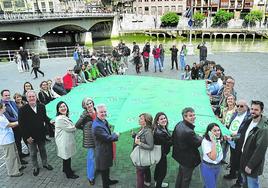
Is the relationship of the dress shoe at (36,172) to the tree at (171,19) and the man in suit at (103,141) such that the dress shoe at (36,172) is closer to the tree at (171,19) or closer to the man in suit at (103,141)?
the man in suit at (103,141)

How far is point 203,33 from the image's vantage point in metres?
60.1

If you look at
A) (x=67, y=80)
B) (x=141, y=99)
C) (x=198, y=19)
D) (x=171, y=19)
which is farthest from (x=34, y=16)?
(x=198, y=19)

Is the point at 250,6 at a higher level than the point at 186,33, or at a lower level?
higher

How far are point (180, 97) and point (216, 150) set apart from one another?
2.02m

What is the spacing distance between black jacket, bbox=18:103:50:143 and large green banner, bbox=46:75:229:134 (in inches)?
16.9

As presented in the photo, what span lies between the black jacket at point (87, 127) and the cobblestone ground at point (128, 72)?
0.97 meters

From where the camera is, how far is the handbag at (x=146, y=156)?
459cm

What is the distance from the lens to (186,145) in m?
4.30

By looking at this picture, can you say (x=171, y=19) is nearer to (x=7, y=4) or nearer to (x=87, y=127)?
(x=7, y=4)

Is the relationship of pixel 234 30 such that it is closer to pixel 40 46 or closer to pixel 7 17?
pixel 40 46

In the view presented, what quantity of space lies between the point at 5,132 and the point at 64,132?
4.07 feet

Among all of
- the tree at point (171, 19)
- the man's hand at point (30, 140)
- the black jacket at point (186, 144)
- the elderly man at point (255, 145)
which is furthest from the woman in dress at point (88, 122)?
the tree at point (171, 19)

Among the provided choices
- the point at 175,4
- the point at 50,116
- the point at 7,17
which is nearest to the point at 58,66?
the point at 50,116

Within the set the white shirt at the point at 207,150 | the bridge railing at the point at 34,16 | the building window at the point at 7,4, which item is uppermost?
the building window at the point at 7,4
